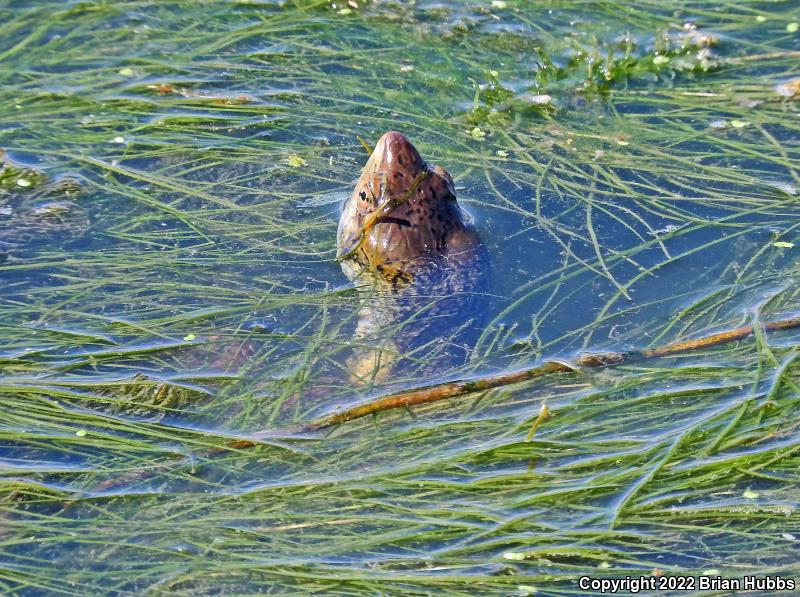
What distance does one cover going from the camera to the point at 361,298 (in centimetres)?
463

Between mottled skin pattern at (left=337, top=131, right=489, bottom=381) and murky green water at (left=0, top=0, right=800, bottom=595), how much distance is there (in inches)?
4.8

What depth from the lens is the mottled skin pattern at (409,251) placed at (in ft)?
14.9

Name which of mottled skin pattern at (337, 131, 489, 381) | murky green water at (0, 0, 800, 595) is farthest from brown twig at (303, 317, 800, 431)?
mottled skin pattern at (337, 131, 489, 381)

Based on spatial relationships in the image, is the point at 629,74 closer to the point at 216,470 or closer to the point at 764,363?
the point at 764,363

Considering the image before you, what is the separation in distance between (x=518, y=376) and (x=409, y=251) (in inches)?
34.4

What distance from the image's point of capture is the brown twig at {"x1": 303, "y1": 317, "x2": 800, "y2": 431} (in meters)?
3.97

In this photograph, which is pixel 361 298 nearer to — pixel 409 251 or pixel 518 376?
pixel 409 251

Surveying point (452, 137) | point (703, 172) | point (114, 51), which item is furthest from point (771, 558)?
point (114, 51)

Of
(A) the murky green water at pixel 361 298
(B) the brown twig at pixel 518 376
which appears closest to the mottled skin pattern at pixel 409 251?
(A) the murky green water at pixel 361 298

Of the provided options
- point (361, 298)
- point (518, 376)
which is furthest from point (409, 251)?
point (518, 376)

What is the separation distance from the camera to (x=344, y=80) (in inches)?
234

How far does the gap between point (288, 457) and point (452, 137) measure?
2320 mm

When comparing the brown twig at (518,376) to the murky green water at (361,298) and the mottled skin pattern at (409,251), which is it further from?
the mottled skin pattern at (409,251)

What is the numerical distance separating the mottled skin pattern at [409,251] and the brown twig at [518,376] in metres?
0.40
